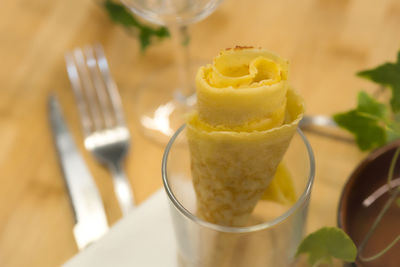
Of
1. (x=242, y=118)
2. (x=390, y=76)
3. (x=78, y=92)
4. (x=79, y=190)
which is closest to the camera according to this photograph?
(x=242, y=118)

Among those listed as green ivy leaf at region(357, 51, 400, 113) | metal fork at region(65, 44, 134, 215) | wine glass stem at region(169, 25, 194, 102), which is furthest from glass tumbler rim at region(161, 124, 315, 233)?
wine glass stem at region(169, 25, 194, 102)

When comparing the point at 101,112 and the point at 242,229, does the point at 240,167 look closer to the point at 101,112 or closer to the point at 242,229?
the point at 242,229

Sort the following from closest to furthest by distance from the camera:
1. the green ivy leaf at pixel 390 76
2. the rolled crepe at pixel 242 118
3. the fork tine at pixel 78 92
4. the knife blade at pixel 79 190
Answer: the rolled crepe at pixel 242 118 < the green ivy leaf at pixel 390 76 < the knife blade at pixel 79 190 < the fork tine at pixel 78 92

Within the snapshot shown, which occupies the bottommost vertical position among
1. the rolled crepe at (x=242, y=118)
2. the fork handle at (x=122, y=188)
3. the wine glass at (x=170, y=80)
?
the fork handle at (x=122, y=188)

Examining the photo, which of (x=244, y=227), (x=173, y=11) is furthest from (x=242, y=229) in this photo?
(x=173, y=11)

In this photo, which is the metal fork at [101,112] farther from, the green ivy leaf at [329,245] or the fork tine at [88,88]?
the green ivy leaf at [329,245]

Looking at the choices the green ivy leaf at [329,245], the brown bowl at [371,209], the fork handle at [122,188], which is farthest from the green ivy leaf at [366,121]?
the fork handle at [122,188]

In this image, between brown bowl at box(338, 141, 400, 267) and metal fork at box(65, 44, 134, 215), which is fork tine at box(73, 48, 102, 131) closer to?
metal fork at box(65, 44, 134, 215)

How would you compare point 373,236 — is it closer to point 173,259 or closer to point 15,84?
point 173,259
